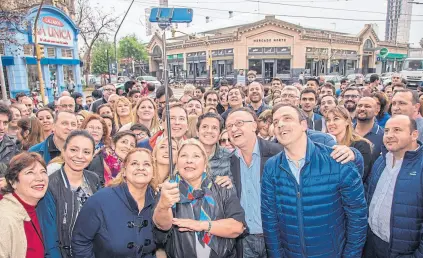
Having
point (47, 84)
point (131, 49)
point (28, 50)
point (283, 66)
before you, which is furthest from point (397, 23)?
point (28, 50)

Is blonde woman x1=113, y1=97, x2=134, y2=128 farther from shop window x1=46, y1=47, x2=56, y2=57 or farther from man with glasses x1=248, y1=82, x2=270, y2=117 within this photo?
shop window x1=46, y1=47, x2=56, y2=57

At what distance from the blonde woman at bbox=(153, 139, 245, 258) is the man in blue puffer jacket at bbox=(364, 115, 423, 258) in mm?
1429

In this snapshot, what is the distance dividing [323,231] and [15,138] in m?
4.88

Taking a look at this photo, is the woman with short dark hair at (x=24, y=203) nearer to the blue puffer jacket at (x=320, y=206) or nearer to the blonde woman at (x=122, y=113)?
the blue puffer jacket at (x=320, y=206)

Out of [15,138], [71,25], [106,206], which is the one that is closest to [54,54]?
[71,25]

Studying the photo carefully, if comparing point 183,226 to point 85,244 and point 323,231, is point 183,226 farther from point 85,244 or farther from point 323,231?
point 323,231

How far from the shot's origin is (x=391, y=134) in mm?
3008

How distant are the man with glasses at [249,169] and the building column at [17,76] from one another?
1784 cm

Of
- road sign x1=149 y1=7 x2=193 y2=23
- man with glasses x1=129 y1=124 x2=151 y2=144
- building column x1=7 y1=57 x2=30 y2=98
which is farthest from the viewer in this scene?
building column x1=7 y1=57 x2=30 y2=98

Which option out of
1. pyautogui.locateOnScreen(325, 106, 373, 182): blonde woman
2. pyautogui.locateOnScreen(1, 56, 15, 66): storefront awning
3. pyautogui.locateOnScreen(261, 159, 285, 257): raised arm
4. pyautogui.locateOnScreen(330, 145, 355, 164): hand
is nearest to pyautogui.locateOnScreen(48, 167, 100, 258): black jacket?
pyautogui.locateOnScreen(261, 159, 285, 257): raised arm

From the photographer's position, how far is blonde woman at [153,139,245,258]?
2.48 metres

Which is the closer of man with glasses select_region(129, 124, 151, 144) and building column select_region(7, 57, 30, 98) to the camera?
man with glasses select_region(129, 124, 151, 144)

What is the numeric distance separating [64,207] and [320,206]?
2322 mm

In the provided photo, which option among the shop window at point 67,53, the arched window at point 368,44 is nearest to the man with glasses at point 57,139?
the shop window at point 67,53
